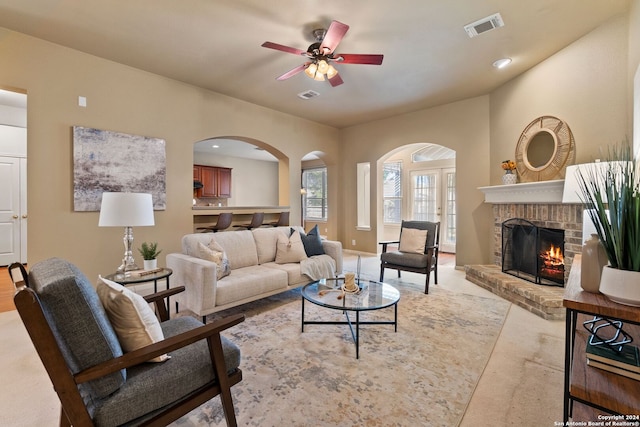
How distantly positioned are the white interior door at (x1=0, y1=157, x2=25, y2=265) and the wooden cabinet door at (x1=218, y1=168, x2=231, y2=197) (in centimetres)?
423

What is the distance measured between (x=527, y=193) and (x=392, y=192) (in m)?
4.07

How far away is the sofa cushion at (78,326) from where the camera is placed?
99 centimetres

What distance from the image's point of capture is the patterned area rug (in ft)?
5.39

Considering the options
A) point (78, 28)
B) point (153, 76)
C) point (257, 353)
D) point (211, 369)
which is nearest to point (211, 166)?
point (153, 76)

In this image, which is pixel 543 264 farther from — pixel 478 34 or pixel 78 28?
pixel 78 28

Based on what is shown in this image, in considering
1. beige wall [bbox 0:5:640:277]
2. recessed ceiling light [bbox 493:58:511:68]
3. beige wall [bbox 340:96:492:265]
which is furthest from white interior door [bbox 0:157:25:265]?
recessed ceiling light [bbox 493:58:511:68]

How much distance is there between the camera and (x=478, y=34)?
3.13 m

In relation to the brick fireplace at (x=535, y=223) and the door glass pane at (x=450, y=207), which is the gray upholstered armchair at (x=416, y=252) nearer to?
the brick fireplace at (x=535, y=223)

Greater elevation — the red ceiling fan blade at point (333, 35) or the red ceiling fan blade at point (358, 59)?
the red ceiling fan blade at point (333, 35)

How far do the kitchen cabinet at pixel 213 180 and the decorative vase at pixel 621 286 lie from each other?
842cm

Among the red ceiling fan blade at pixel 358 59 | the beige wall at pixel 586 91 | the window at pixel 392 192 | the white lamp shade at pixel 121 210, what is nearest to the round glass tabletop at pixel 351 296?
the white lamp shade at pixel 121 210

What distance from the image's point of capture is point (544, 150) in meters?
4.07

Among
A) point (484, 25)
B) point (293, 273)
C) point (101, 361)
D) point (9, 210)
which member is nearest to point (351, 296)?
point (293, 273)

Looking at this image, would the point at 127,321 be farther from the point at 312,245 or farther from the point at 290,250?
the point at 312,245
